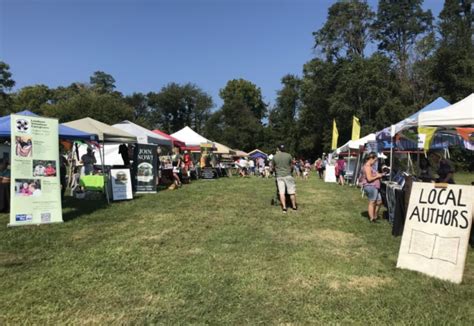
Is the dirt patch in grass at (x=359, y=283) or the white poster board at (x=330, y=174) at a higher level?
the white poster board at (x=330, y=174)

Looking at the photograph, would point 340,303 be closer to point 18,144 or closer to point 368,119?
point 18,144

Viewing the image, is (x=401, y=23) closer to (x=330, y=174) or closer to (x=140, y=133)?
(x=330, y=174)

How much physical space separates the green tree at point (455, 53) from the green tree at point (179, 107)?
5205cm

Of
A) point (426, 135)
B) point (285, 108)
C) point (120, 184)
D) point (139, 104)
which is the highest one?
point (139, 104)

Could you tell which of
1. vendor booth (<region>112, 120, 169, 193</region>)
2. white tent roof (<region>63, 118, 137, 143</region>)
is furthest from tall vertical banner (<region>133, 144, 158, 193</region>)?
white tent roof (<region>63, 118, 137, 143</region>)

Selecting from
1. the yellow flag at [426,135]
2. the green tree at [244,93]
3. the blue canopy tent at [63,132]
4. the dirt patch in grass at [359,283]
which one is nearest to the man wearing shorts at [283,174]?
the yellow flag at [426,135]

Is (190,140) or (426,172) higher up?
(190,140)

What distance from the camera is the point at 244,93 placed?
3231 inches

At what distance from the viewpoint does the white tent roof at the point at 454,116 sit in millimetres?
7094

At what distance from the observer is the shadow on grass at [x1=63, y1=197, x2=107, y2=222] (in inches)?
369

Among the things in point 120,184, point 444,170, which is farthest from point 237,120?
point 444,170

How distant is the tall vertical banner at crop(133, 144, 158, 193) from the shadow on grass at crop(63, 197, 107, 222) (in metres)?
2.14

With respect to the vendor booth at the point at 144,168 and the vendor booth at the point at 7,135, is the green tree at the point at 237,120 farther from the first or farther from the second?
the vendor booth at the point at 7,135

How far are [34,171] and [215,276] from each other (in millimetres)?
5145
